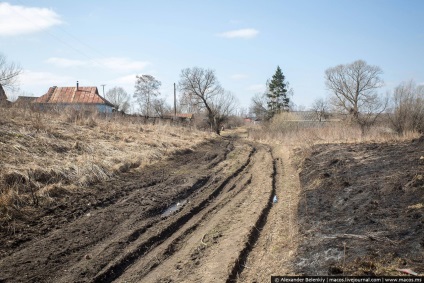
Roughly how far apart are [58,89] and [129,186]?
4217cm

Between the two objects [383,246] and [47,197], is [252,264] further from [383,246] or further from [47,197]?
[47,197]

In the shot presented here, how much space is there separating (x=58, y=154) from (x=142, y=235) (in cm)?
649

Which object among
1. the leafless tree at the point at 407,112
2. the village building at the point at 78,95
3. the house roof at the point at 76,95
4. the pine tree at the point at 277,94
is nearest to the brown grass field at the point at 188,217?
the leafless tree at the point at 407,112

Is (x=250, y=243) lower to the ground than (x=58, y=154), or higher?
lower

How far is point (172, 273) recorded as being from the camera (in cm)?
507

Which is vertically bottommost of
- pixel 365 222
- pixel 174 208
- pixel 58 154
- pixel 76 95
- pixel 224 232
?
pixel 224 232

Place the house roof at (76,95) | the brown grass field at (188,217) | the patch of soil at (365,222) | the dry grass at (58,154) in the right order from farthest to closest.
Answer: the house roof at (76,95)
the dry grass at (58,154)
the brown grass field at (188,217)
the patch of soil at (365,222)

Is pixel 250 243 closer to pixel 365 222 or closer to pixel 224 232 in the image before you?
pixel 224 232

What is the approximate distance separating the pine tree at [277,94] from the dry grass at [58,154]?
148 ft

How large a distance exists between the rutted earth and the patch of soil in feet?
0.06

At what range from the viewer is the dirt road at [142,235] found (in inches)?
197

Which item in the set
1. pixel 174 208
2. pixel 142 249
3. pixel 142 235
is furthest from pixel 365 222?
pixel 174 208

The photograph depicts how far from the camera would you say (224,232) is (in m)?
6.91

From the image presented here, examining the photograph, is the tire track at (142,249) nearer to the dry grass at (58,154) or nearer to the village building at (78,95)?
the dry grass at (58,154)
